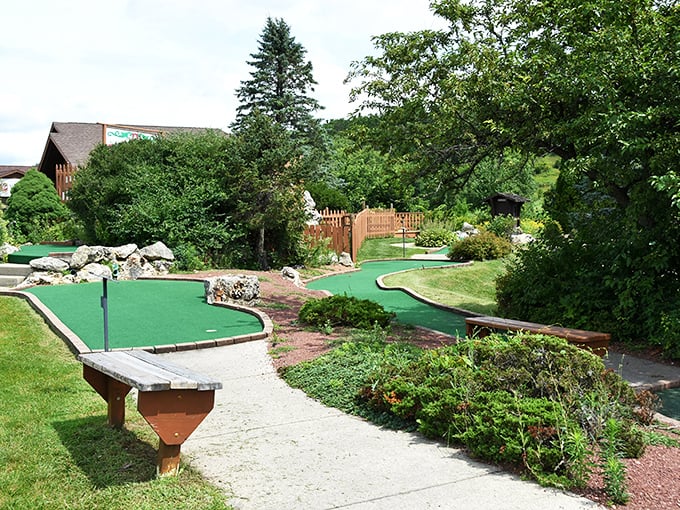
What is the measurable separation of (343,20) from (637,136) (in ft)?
18.4

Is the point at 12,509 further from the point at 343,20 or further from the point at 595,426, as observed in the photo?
the point at 343,20

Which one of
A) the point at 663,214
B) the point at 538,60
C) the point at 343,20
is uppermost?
the point at 343,20

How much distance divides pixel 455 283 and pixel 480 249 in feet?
16.3

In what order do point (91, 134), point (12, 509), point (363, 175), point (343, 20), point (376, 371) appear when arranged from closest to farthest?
1. point (12, 509)
2. point (376, 371)
3. point (343, 20)
4. point (91, 134)
5. point (363, 175)

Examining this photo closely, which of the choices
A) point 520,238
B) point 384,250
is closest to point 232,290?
point 384,250

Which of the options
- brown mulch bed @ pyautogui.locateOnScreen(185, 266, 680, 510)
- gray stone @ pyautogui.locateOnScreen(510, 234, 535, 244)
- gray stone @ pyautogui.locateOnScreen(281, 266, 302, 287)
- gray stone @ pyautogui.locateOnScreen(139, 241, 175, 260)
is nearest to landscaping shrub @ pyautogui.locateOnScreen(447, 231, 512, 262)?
gray stone @ pyautogui.locateOnScreen(510, 234, 535, 244)

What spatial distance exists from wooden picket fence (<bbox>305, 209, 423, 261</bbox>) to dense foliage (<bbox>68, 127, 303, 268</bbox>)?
3229 mm

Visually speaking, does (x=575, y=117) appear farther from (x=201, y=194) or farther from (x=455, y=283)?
(x=201, y=194)

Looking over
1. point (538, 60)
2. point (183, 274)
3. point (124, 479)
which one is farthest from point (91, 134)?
point (124, 479)

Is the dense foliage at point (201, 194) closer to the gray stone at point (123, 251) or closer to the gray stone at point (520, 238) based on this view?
the gray stone at point (123, 251)

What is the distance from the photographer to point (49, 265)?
16.0m

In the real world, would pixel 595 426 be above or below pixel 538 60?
below

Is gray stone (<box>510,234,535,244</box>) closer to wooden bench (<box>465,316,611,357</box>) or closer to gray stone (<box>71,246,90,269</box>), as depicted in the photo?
gray stone (<box>71,246,90,269</box>)

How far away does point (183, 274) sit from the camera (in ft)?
56.2
